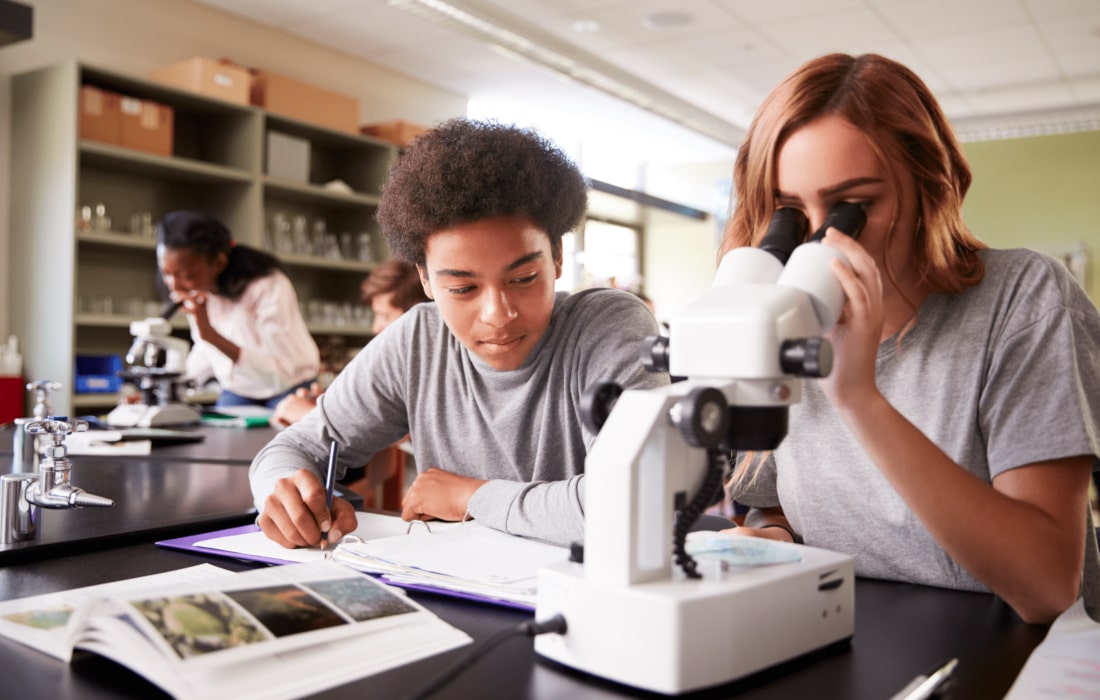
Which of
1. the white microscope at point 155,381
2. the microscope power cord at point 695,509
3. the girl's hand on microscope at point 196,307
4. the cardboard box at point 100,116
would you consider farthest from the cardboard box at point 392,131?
the microscope power cord at point 695,509

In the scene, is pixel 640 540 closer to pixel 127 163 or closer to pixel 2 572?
pixel 2 572

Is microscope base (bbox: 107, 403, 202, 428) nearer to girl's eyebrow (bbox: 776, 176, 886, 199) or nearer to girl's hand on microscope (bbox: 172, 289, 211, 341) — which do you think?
girl's hand on microscope (bbox: 172, 289, 211, 341)

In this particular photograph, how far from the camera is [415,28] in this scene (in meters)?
4.86

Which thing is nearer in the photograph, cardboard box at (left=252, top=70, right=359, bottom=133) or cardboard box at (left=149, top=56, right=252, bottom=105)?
cardboard box at (left=149, top=56, right=252, bottom=105)

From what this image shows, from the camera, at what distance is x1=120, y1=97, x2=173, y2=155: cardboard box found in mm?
3918

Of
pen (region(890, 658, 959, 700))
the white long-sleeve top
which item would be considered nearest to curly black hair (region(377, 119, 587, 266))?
pen (region(890, 658, 959, 700))

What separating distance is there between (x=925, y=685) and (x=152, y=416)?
2.28 meters

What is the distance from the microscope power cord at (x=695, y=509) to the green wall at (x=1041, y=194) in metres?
7.20

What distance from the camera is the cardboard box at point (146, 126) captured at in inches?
154

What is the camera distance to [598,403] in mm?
705

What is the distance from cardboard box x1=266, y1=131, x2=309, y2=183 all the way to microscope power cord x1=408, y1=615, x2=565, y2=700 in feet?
13.8

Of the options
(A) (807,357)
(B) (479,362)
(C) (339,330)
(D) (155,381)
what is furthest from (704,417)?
(C) (339,330)

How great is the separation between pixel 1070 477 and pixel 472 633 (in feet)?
2.00

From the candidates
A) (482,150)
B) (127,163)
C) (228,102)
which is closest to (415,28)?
(228,102)
